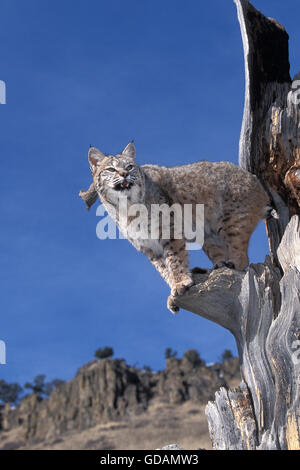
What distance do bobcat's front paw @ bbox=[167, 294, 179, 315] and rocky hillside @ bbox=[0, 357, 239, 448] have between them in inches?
2731

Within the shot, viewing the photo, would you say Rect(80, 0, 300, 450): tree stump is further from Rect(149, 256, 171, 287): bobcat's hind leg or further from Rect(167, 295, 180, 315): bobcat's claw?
Rect(149, 256, 171, 287): bobcat's hind leg

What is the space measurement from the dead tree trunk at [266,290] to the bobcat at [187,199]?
54 centimetres

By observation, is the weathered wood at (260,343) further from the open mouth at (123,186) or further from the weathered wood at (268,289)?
the open mouth at (123,186)

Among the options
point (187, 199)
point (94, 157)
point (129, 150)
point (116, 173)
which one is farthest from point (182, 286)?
point (94, 157)

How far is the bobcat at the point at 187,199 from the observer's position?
1086cm

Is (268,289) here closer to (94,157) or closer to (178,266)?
(178,266)

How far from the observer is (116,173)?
35.6 ft

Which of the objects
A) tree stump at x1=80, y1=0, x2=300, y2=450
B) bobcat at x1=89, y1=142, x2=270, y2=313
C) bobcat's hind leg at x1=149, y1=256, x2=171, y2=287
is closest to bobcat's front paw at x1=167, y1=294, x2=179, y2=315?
bobcat at x1=89, y1=142, x2=270, y2=313

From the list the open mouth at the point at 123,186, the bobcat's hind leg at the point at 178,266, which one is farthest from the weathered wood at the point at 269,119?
the open mouth at the point at 123,186

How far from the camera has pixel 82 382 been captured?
309 ft

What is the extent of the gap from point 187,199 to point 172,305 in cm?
211
